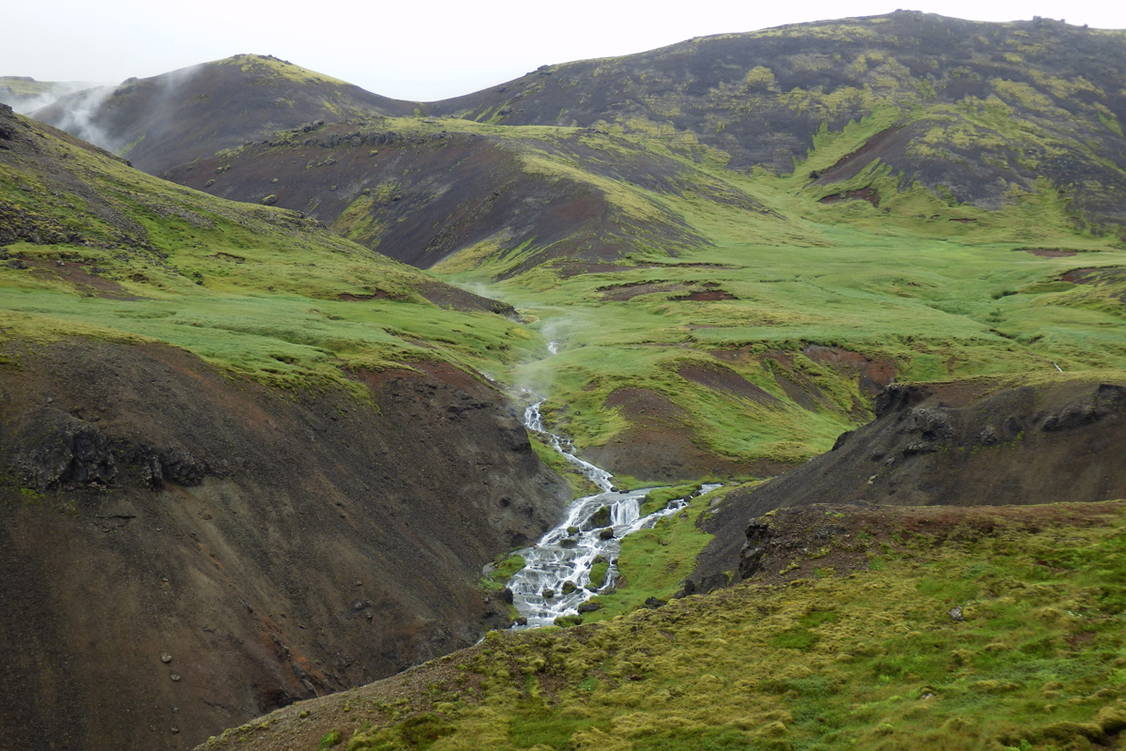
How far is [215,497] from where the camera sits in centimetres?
4038

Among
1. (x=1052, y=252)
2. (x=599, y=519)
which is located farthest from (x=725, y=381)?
(x=1052, y=252)

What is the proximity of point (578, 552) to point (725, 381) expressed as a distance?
124 feet

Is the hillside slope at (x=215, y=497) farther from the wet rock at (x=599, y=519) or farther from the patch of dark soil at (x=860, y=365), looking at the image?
the patch of dark soil at (x=860, y=365)

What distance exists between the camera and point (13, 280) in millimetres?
63688

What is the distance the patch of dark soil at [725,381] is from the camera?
83.9 m

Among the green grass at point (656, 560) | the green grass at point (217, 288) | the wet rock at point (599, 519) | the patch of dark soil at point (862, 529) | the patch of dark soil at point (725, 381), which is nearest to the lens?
the patch of dark soil at point (862, 529)

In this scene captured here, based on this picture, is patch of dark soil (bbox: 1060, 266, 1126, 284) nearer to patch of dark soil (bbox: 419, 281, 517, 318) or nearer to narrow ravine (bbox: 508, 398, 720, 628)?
patch of dark soil (bbox: 419, 281, 517, 318)

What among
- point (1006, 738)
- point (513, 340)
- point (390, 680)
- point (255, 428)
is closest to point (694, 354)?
point (513, 340)

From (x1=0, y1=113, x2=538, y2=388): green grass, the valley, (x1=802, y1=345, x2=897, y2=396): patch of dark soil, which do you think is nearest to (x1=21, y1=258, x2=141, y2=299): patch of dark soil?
(x1=0, y1=113, x2=538, y2=388): green grass

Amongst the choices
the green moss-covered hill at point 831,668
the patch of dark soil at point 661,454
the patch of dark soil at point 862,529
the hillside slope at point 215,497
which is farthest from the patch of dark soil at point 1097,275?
the green moss-covered hill at point 831,668

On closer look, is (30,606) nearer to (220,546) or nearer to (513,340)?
(220,546)

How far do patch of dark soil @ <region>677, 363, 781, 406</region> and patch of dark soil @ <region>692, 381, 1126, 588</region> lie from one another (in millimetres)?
31298

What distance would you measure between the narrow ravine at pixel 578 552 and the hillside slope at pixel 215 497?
85.8 inches

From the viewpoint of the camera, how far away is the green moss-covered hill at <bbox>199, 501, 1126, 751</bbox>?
19141 millimetres
